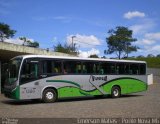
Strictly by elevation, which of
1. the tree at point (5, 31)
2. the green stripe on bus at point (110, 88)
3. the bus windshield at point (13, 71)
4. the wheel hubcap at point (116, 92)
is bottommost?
the wheel hubcap at point (116, 92)

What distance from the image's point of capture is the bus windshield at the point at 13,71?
2098 cm

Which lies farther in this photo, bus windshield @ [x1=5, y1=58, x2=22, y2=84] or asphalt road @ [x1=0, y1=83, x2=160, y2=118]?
bus windshield @ [x1=5, y1=58, x2=22, y2=84]

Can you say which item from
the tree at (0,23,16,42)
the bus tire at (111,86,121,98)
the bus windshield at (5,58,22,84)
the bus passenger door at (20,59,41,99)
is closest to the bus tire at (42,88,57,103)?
the bus passenger door at (20,59,41,99)

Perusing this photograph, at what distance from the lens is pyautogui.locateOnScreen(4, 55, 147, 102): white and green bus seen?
69.1 ft

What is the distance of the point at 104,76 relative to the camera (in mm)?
25859

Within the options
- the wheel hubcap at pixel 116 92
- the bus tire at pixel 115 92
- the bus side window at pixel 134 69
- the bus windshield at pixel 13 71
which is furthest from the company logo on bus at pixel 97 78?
the bus windshield at pixel 13 71

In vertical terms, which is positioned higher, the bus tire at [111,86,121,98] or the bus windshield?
the bus windshield

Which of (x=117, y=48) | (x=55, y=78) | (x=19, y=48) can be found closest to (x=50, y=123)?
(x=55, y=78)

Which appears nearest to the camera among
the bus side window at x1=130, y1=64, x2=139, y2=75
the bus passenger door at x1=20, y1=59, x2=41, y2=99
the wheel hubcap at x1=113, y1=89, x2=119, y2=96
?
the bus passenger door at x1=20, y1=59, x2=41, y2=99

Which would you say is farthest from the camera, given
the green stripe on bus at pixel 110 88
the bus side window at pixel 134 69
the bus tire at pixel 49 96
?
the bus side window at pixel 134 69

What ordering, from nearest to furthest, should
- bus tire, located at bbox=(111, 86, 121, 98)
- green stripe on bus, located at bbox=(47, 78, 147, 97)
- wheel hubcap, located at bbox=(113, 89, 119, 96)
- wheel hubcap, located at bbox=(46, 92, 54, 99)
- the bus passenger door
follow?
the bus passenger door
wheel hubcap, located at bbox=(46, 92, 54, 99)
green stripe on bus, located at bbox=(47, 78, 147, 97)
bus tire, located at bbox=(111, 86, 121, 98)
wheel hubcap, located at bbox=(113, 89, 119, 96)

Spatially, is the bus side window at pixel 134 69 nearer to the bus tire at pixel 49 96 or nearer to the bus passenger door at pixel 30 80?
the bus tire at pixel 49 96

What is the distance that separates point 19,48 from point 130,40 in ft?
267

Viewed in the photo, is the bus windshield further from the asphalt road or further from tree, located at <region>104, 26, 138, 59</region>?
tree, located at <region>104, 26, 138, 59</region>
